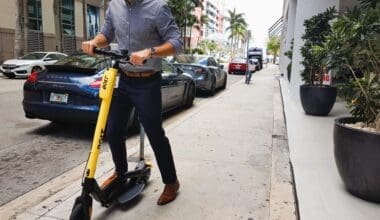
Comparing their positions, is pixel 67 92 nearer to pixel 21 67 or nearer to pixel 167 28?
pixel 167 28

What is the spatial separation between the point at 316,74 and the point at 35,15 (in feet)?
83.4

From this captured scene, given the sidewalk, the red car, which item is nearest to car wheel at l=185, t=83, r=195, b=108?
the sidewalk

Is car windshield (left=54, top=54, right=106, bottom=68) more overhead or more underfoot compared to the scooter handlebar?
more underfoot

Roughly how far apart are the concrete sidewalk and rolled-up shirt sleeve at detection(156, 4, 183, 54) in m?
1.42

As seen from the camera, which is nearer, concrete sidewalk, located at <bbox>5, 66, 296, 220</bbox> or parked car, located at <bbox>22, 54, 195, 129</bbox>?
concrete sidewalk, located at <bbox>5, 66, 296, 220</bbox>

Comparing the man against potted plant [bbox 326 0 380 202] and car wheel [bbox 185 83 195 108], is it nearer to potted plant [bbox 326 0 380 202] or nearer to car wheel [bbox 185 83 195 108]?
potted plant [bbox 326 0 380 202]

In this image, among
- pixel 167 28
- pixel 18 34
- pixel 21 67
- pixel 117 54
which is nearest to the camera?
pixel 117 54

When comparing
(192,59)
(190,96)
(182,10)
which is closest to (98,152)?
(190,96)

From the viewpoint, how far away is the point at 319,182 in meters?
3.81

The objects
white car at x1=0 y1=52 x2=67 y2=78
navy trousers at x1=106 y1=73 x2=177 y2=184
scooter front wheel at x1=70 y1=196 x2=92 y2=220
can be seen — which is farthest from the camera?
white car at x1=0 y1=52 x2=67 y2=78

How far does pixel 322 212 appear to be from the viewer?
10.3ft

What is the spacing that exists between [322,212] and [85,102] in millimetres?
3871

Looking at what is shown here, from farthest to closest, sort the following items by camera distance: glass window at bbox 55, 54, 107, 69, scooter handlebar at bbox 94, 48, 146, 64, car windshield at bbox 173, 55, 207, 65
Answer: car windshield at bbox 173, 55, 207, 65
glass window at bbox 55, 54, 107, 69
scooter handlebar at bbox 94, 48, 146, 64

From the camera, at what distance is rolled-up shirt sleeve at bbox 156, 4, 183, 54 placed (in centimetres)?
313
